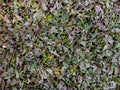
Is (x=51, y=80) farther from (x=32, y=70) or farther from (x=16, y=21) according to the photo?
(x=16, y=21)

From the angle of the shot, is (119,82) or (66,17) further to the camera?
(119,82)

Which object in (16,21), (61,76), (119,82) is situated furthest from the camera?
(119,82)

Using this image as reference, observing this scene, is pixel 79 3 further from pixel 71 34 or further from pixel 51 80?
pixel 51 80

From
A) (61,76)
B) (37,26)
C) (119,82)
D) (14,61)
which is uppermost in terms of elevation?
(37,26)

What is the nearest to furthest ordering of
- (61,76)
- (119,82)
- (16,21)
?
(16,21), (61,76), (119,82)

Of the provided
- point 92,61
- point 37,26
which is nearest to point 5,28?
point 37,26

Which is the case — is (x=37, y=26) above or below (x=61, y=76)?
above
